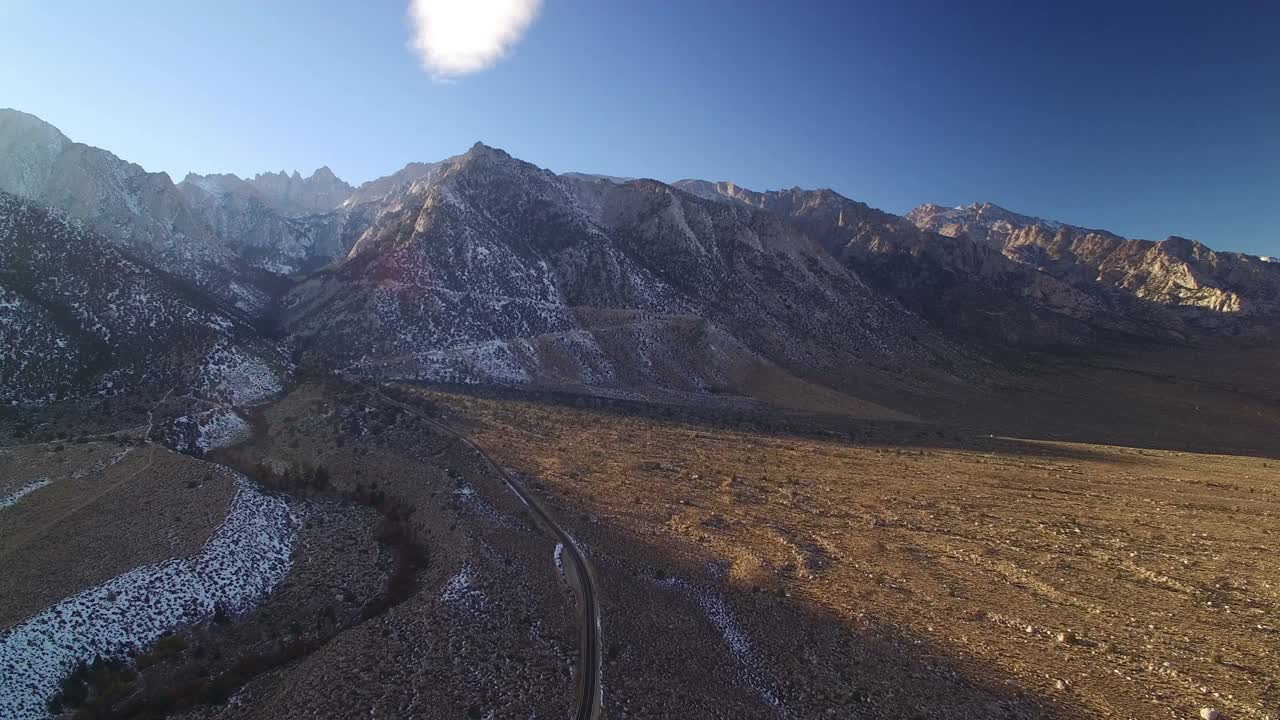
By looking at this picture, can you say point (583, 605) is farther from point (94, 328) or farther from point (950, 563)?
point (94, 328)

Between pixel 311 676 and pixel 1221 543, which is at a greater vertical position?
pixel 1221 543

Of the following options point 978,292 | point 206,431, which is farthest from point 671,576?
point 978,292

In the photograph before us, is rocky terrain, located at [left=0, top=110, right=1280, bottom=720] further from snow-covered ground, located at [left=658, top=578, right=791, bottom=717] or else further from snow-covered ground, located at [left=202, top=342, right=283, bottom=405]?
snow-covered ground, located at [left=202, top=342, right=283, bottom=405]

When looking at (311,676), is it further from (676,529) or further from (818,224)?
(818,224)

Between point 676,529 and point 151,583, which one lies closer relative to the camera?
point 151,583

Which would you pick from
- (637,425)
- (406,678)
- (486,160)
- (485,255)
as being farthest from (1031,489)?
(486,160)

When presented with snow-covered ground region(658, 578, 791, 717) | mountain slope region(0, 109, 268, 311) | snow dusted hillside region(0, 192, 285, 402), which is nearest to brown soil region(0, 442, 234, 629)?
snow dusted hillside region(0, 192, 285, 402)

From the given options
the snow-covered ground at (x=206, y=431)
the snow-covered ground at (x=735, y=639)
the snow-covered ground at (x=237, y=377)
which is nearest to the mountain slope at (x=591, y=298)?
the snow-covered ground at (x=237, y=377)
